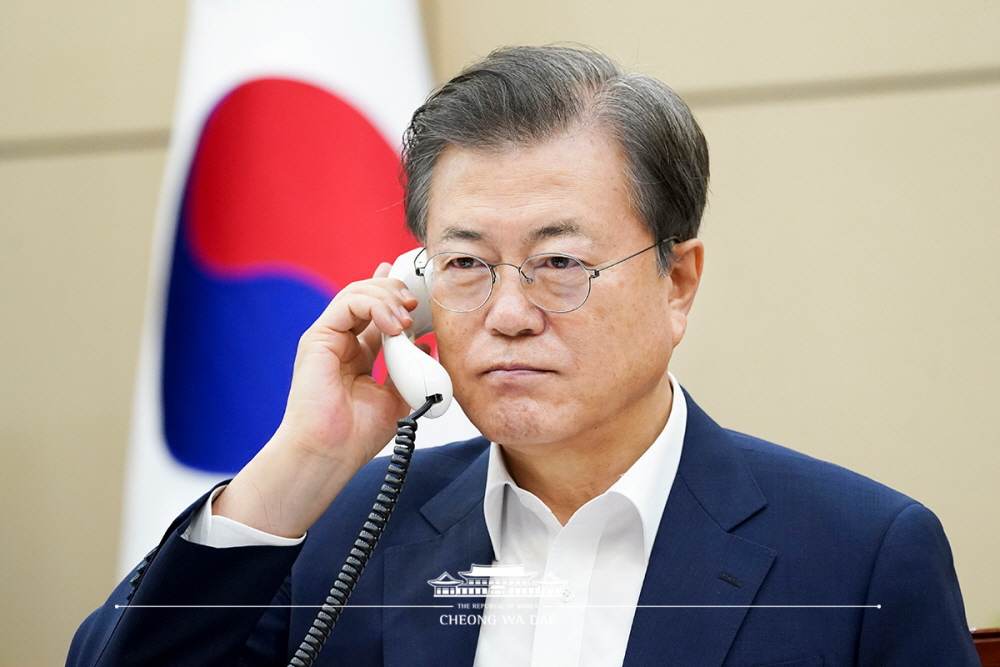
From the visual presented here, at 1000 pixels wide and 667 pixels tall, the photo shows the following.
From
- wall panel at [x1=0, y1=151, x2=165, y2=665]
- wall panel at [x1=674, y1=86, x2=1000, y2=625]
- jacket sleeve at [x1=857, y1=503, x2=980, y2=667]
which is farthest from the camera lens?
wall panel at [x1=0, y1=151, x2=165, y2=665]

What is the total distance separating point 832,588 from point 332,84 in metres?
1.53

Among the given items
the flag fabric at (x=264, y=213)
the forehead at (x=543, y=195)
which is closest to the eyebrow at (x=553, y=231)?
the forehead at (x=543, y=195)

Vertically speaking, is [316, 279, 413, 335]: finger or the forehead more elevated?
the forehead

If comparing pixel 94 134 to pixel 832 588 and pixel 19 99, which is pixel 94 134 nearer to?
pixel 19 99

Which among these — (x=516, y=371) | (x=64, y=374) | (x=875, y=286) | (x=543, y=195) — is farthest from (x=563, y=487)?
(x=64, y=374)

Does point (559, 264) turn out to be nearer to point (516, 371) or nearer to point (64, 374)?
point (516, 371)

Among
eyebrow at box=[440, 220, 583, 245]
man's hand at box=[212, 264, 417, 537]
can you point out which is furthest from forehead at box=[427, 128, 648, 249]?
man's hand at box=[212, 264, 417, 537]

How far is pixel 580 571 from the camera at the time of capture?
131 cm

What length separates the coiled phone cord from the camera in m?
1.20

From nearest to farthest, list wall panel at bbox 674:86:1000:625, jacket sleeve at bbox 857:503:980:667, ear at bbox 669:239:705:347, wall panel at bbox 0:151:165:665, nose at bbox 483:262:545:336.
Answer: jacket sleeve at bbox 857:503:980:667
nose at bbox 483:262:545:336
ear at bbox 669:239:705:347
wall panel at bbox 674:86:1000:625
wall panel at bbox 0:151:165:665

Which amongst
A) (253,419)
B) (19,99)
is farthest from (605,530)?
(19,99)

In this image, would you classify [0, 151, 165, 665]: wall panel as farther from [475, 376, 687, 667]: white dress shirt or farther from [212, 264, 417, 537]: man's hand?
[475, 376, 687, 667]: white dress shirt

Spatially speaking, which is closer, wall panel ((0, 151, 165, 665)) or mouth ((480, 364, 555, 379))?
mouth ((480, 364, 555, 379))

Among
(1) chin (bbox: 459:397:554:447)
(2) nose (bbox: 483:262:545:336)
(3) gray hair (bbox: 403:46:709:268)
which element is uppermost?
(3) gray hair (bbox: 403:46:709:268)
